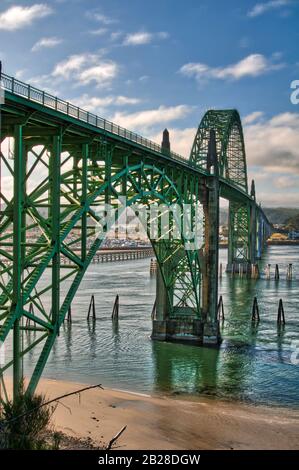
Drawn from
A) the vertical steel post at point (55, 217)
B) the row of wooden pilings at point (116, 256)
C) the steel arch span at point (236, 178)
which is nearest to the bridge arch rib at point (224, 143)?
the steel arch span at point (236, 178)

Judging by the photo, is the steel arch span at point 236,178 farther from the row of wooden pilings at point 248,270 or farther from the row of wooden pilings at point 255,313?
the row of wooden pilings at point 255,313

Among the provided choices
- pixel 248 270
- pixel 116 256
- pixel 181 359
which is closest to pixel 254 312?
pixel 181 359

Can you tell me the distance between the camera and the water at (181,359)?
28438 mm

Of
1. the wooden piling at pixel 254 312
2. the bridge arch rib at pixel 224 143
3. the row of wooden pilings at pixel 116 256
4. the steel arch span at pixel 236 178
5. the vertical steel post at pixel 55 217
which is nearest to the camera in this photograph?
the vertical steel post at pixel 55 217

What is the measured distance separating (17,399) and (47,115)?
30.0 ft

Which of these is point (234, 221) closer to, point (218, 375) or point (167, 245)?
point (167, 245)

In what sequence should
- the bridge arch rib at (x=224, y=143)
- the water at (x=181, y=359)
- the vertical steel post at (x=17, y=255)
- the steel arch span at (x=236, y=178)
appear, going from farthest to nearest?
the steel arch span at (x=236, y=178) < the bridge arch rib at (x=224, y=143) < the water at (x=181, y=359) < the vertical steel post at (x=17, y=255)

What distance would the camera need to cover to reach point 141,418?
73.4 ft

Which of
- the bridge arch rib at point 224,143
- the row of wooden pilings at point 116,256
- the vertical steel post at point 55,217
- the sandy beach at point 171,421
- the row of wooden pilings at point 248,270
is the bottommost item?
the sandy beach at point 171,421

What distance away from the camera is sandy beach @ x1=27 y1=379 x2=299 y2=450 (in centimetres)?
1992

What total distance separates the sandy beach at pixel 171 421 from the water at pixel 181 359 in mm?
2056

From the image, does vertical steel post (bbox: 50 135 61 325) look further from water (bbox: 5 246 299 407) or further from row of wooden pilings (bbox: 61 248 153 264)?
row of wooden pilings (bbox: 61 248 153 264)
